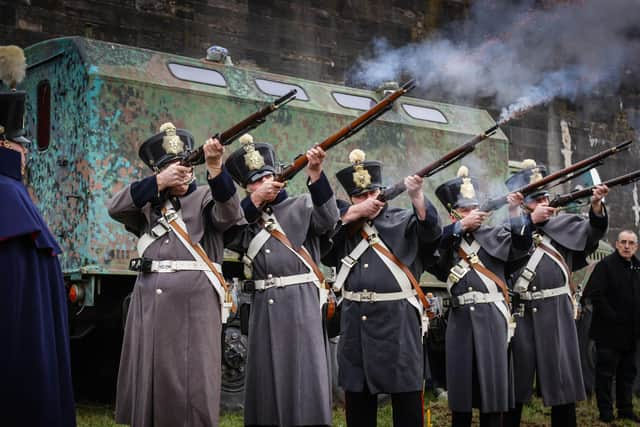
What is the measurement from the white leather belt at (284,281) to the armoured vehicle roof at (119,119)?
2463 millimetres

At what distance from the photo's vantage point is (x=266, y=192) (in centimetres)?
608

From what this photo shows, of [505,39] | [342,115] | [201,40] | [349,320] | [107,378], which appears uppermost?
[201,40]

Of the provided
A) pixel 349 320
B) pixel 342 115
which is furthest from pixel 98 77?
pixel 349 320

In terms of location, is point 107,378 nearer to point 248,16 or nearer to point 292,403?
point 292,403

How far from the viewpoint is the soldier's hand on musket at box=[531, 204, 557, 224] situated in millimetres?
7613

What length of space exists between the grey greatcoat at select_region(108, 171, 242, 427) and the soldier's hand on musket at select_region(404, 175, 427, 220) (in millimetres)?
1297

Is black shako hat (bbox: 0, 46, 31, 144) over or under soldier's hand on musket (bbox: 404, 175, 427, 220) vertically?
over

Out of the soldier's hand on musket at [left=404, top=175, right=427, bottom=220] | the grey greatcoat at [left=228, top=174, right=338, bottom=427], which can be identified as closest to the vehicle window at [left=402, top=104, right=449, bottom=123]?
the soldier's hand on musket at [left=404, top=175, right=427, bottom=220]

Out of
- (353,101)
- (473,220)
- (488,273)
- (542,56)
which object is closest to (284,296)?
(473,220)

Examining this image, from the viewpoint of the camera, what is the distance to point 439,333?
9.95 m

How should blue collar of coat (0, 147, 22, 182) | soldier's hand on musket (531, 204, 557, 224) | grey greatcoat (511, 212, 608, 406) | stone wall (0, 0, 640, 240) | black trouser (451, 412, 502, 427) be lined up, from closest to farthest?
blue collar of coat (0, 147, 22, 182), black trouser (451, 412, 502, 427), grey greatcoat (511, 212, 608, 406), soldier's hand on musket (531, 204, 557, 224), stone wall (0, 0, 640, 240)

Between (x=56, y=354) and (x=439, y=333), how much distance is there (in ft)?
20.0

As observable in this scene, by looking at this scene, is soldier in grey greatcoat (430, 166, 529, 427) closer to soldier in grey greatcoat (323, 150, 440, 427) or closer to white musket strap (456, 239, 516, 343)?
white musket strap (456, 239, 516, 343)

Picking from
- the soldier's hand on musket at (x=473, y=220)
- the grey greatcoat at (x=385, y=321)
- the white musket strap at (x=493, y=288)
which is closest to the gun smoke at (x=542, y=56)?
the soldier's hand on musket at (x=473, y=220)
